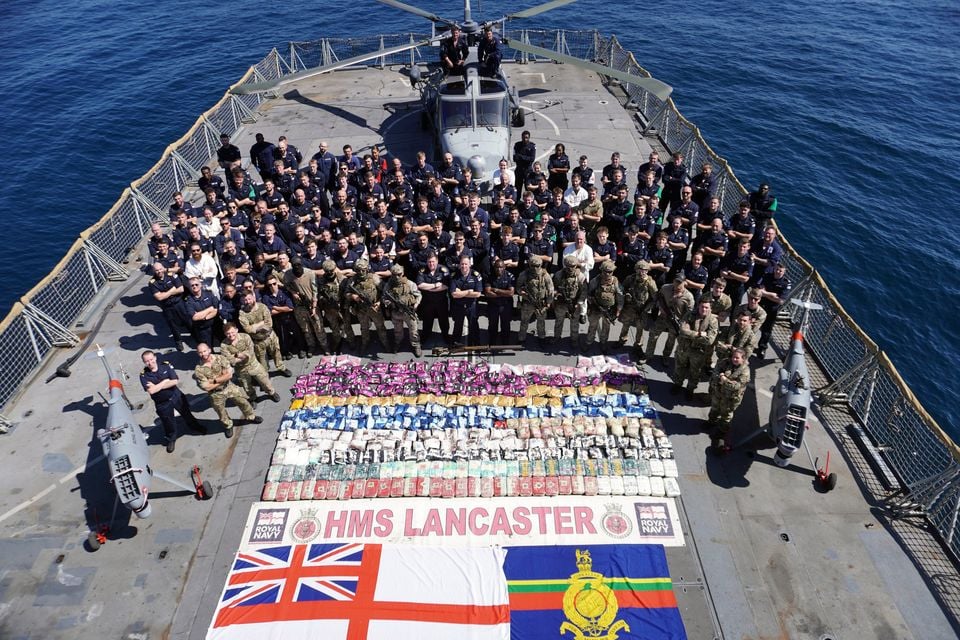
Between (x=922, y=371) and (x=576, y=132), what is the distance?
43.1 feet

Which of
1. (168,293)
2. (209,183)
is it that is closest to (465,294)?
(168,293)

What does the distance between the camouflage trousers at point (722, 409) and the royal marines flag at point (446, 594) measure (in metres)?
2.62

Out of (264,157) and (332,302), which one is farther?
(264,157)

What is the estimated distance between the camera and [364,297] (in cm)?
1123

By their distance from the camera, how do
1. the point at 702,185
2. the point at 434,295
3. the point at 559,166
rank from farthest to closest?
the point at 559,166 → the point at 702,185 → the point at 434,295

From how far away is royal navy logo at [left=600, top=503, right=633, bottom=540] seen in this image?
28.5 feet

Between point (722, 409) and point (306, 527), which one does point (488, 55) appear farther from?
point (306, 527)

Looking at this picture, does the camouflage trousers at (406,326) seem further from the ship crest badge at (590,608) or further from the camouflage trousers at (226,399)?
the ship crest badge at (590,608)

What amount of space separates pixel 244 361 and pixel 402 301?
9.96 feet

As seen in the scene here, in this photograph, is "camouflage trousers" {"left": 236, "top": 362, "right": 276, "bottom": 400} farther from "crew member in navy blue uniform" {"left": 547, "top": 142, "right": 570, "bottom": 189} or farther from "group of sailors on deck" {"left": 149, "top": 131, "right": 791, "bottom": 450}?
"crew member in navy blue uniform" {"left": 547, "top": 142, "right": 570, "bottom": 189}

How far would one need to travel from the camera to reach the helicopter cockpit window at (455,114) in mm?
16500

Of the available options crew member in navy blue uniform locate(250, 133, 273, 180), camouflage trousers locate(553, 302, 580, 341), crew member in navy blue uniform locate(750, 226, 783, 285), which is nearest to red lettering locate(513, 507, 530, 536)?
camouflage trousers locate(553, 302, 580, 341)

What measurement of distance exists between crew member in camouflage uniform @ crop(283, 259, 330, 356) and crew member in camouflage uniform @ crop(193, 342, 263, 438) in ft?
6.29

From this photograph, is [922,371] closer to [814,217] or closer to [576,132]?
[814,217]
